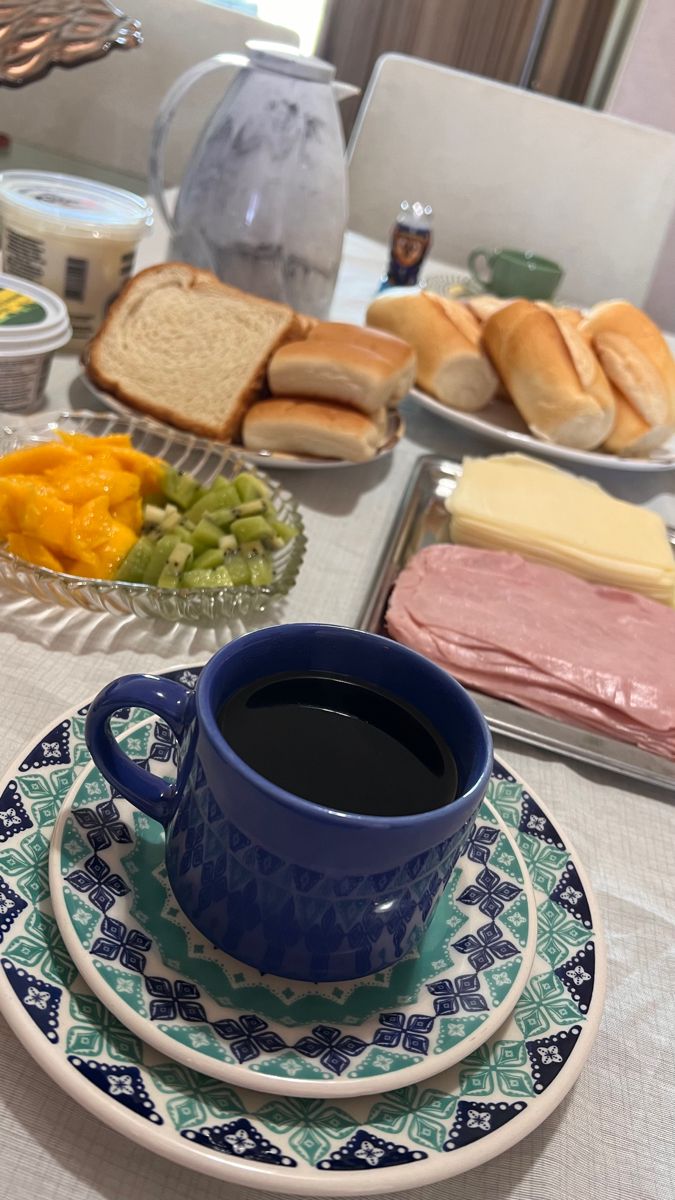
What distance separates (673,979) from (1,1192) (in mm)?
314

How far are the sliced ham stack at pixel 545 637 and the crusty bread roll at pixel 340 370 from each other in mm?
209

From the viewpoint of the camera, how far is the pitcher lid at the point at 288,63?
1.02m

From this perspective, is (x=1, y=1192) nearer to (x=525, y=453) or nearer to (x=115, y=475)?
(x=115, y=475)

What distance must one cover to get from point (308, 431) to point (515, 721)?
1.14 ft

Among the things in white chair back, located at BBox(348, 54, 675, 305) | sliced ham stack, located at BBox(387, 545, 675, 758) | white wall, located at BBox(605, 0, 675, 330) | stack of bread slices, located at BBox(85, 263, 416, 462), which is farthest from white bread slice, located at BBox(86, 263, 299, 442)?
white wall, located at BBox(605, 0, 675, 330)

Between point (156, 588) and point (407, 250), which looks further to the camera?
point (407, 250)

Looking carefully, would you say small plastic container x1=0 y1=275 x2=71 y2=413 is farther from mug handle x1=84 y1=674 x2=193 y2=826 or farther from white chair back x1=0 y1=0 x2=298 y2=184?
white chair back x1=0 y1=0 x2=298 y2=184

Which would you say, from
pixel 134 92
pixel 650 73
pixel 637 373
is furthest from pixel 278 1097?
pixel 650 73

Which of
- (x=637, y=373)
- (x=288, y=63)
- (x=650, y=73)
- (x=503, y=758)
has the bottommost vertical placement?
(x=503, y=758)

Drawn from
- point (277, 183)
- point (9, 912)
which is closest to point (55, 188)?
point (277, 183)

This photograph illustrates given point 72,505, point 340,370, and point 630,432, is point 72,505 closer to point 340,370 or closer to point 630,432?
point 340,370

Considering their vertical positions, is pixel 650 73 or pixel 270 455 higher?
pixel 650 73

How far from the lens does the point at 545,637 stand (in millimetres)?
632

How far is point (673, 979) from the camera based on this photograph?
46 centimetres
